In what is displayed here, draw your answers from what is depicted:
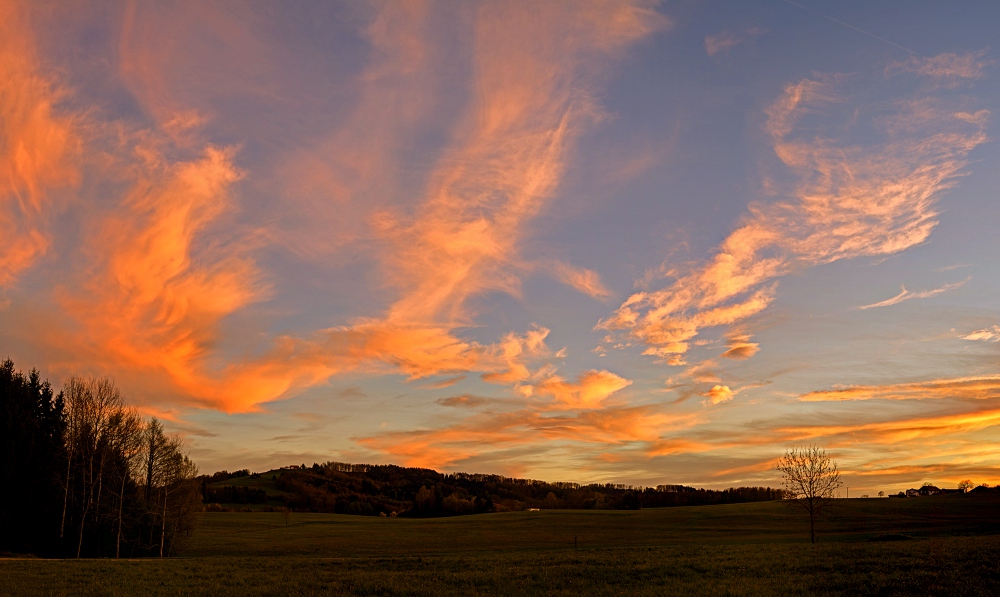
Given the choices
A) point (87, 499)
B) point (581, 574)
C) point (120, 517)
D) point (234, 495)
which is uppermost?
point (581, 574)

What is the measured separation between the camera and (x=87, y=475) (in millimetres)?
65625

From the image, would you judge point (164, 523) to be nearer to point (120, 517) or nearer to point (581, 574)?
point (120, 517)

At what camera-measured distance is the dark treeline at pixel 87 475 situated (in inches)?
2373

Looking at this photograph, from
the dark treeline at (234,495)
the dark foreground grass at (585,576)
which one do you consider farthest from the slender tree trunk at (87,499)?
the dark treeline at (234,495)

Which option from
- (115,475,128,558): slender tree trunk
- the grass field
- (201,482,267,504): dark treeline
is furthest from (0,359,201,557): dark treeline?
(201,482,267,504): dark treeline

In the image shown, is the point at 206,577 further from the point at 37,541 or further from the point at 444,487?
the point at 444,487

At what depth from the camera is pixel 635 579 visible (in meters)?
26.1

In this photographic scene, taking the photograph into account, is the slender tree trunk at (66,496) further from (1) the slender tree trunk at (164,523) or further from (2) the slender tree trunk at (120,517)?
(1) the slender tree trunk at (164,523)

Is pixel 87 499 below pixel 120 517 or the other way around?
the other way around

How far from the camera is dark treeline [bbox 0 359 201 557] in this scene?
60.3 metres

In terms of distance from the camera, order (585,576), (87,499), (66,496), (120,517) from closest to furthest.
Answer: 1. (585,576)
2. (66,496)
3. (120,517)
4. (87,499)

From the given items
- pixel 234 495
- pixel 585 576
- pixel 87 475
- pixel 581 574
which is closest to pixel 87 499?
pixel 87 475

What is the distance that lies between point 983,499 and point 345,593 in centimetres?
Result: 13609

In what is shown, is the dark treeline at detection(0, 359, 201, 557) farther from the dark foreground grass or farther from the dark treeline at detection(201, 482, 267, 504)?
the dark treeline at detection(201, 482, 267, 504)
